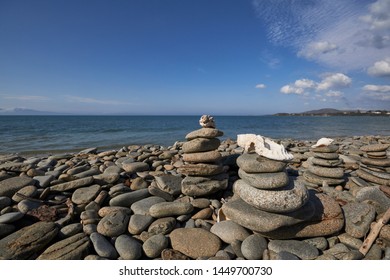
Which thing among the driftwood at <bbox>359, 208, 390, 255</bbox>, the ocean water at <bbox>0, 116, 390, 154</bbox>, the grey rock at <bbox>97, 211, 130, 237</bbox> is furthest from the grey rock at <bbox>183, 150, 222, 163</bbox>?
the ocean water at <bbox>0, 116, 390, 154</bbox>

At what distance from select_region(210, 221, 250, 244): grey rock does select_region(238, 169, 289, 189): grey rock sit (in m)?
0.79

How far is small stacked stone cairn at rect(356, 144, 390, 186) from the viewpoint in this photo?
5.05 metres

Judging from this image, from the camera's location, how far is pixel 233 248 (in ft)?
10.4

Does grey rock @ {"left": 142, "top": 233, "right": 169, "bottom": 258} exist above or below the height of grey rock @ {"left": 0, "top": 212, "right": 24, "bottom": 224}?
below

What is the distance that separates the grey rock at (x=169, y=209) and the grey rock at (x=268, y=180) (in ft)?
4.69

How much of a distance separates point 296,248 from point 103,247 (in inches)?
117

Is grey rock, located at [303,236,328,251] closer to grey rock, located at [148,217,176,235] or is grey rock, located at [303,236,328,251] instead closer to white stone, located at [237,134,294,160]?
white stone, located at [237,134,294,160]

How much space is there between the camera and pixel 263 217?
315 centimetres

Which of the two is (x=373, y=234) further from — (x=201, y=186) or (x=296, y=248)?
(x=201, y=186)
